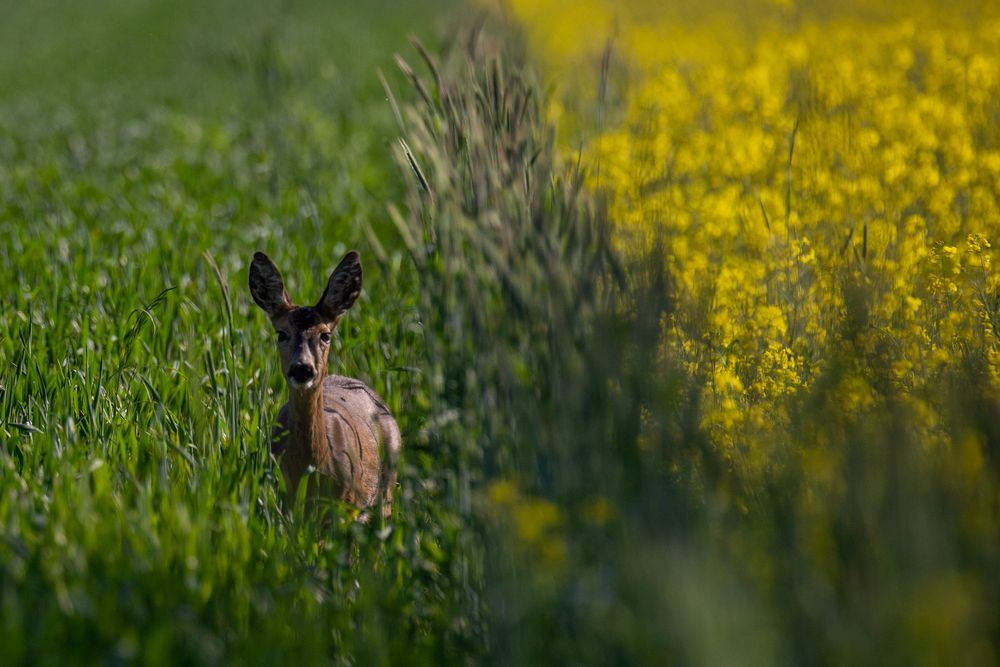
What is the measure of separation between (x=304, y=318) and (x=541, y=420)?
1502mm

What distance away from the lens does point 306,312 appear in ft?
14.6

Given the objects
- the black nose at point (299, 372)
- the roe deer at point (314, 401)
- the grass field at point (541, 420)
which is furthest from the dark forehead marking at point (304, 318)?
the grass field at point (541, 420)

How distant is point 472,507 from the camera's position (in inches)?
132

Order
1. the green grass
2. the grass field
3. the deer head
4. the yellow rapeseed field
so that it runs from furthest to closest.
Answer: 1. the deer head
2. the yellow rapeseed field
3. the green grass
4. the grass field

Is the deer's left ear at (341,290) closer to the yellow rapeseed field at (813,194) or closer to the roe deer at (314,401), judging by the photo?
the roe deer at (314,401)

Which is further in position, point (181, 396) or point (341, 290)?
point (181, 396)

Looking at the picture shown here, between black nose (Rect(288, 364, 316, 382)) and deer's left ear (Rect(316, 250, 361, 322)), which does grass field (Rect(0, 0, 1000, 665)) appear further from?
deer's left ear (Rect(316, 250, 361, 322))

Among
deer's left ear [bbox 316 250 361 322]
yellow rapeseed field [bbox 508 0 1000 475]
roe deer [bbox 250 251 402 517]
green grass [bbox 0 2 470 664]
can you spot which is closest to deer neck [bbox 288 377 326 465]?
roe deer [bbox 250 251 402 517]

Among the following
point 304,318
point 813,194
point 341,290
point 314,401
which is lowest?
point 314,401

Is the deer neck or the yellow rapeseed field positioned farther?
the deer neck

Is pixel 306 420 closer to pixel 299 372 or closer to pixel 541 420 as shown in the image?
pixel 299 372

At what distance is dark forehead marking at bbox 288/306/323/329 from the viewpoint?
14.5 ft

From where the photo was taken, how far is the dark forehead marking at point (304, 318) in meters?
4.43

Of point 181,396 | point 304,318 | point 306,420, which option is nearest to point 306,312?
point 304,318
